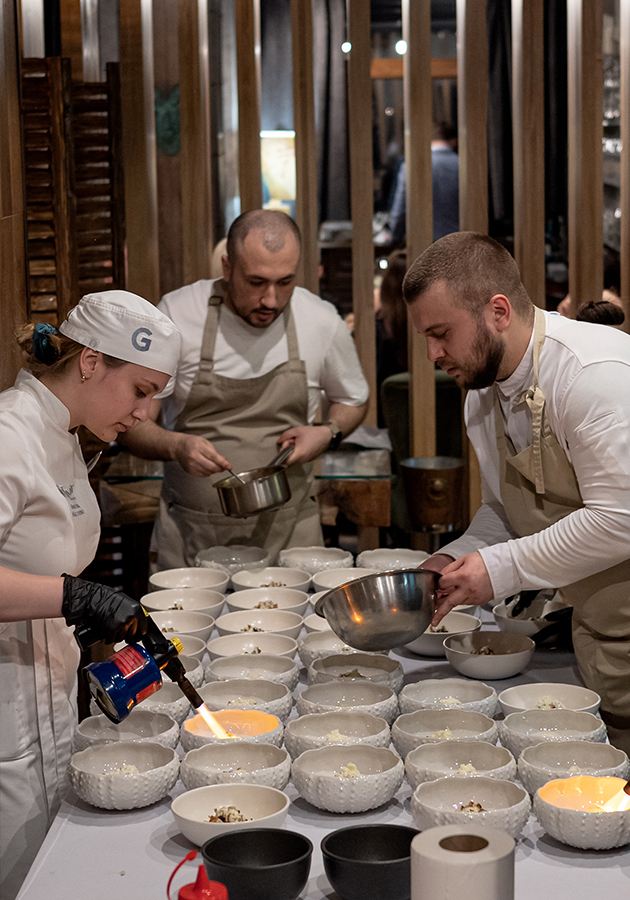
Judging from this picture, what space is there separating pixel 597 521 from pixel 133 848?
1.05 metres

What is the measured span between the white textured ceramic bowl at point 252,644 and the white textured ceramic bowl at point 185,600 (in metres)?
0.20

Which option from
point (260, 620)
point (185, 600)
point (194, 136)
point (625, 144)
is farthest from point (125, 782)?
point (625, 144)

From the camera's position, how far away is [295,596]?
2.49 m

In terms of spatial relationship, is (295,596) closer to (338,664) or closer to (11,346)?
(338,664)

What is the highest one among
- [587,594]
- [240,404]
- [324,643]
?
[240,404]

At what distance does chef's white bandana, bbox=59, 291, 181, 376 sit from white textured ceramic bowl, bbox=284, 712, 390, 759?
0.72m

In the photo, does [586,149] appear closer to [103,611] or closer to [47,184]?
[47,184]

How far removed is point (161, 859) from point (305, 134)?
3.22 metres

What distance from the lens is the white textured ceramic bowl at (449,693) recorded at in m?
1.83

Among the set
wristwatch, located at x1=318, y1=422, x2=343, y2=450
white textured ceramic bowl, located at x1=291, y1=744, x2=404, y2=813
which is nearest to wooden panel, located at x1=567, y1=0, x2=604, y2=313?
wristwatch, located at x1=318, y1=422, x2=343, y2=450

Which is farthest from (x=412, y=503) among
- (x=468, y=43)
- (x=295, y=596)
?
(x=468, y=43)

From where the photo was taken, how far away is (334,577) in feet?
8.79

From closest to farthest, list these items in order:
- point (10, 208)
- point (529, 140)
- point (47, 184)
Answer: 1. point (10, 208)
2. point (47, 184)
3. point (529, 140)

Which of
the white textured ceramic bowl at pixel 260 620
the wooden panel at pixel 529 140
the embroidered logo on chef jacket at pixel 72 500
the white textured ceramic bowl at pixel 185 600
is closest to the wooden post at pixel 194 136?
the wooden panel at pixel 529 140
